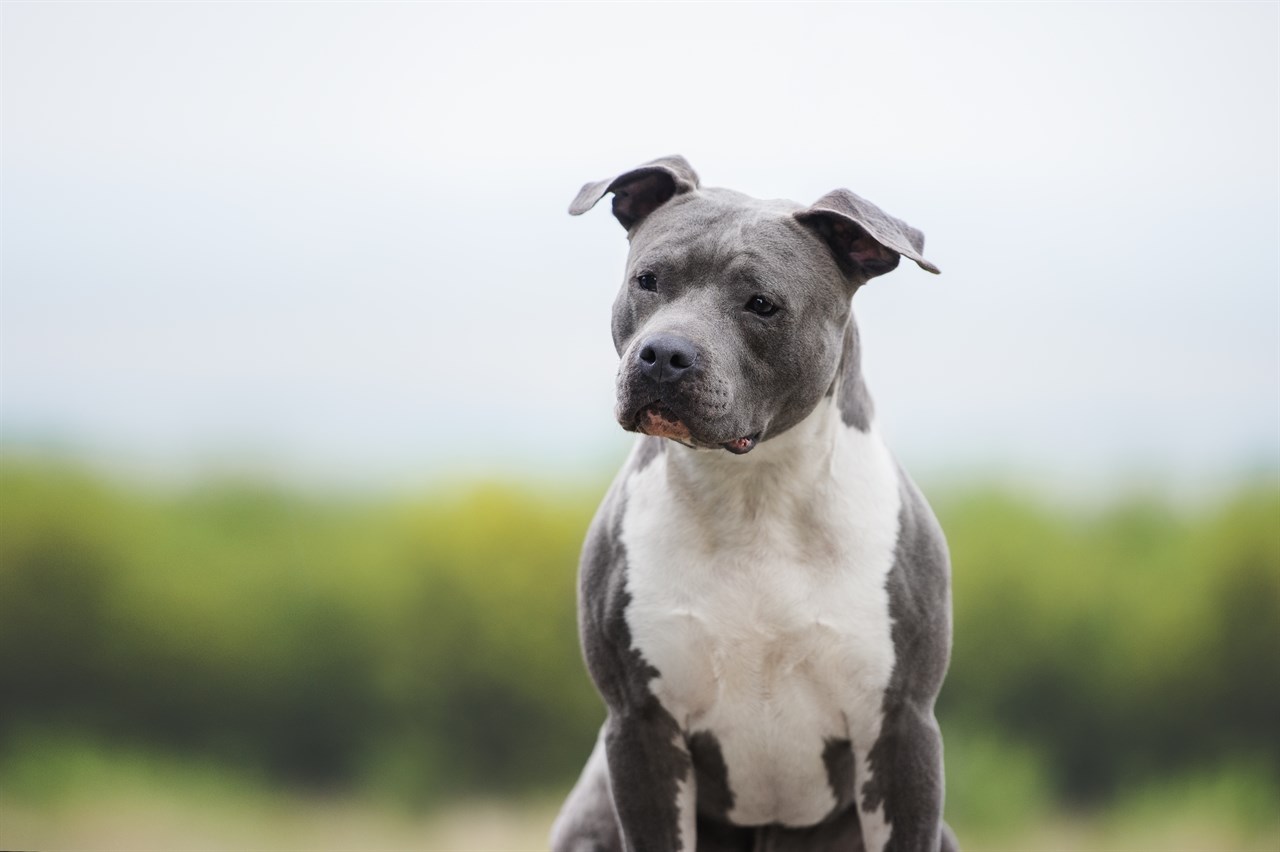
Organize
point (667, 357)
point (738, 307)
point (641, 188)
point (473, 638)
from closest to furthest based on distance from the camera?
point (667, 357) < point (738, 307) < point (641, 188) < point (473, 638)

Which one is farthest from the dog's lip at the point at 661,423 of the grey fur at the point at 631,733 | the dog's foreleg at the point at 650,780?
the dog's foreleg at the point at 650,780

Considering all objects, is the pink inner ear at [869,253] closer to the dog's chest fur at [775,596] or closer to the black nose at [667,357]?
the dog's chest fur at [775,596]

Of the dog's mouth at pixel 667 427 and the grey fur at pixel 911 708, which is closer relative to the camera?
the dog's mouth at pixel 667 427

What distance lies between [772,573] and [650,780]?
35 centimetres

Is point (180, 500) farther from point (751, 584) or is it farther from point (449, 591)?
point (751, 584)

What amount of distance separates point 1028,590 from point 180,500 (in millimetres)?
2060

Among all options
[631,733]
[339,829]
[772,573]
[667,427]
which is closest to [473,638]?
[339,829]

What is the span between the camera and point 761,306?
1891 mm

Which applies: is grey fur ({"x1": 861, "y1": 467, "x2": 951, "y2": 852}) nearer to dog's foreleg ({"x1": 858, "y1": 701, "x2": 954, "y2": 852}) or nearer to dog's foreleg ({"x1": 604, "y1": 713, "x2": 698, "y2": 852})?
dog's foreleg ({"x1": 858, "y1": 701, "x2": 954, "y2": 852})

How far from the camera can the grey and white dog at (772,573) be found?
6.31 ft

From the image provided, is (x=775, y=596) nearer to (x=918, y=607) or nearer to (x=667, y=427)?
(x=918, y=607)

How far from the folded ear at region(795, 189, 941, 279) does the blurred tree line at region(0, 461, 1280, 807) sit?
156 centimetres

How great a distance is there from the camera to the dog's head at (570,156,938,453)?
1796mm

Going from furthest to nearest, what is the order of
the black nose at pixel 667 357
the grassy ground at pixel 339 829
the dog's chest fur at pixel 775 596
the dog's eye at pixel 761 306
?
the grassy ground at pixel 339 829 < the dog's chest fur at pixel 775 596 < the dog's eye at pixel 761 306 < the black nose at pixel 667 357
